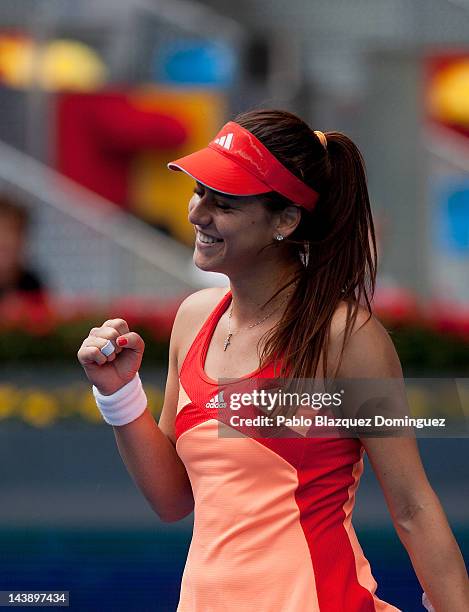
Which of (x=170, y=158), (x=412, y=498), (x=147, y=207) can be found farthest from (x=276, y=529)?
(x=170, y=158)

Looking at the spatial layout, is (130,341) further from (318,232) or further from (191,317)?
(318,232)

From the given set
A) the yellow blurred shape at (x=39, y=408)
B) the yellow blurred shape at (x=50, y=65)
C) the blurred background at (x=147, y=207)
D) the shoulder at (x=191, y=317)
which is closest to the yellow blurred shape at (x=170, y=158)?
the blurred background at (x=147, y=207)

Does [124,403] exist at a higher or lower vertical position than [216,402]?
lower

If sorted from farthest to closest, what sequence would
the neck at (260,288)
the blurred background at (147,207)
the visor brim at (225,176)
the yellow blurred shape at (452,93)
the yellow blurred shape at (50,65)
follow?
the yellow blurred shape at (452,93)
the yellow blurred shape at (50,65)
the blurred background at (147,207)
the neck at (260,288)
the visor brim at (225,176)

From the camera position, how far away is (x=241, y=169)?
2.43 m

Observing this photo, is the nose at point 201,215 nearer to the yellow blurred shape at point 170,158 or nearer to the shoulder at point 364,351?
the shoulder at point 364,351

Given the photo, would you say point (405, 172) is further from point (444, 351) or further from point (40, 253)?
point (444, 351)

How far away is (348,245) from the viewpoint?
2.51 meters

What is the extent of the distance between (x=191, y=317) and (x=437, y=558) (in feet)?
2.43

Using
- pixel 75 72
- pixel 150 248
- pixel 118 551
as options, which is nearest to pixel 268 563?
pixel 118 551

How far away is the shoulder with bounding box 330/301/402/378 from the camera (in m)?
2.33

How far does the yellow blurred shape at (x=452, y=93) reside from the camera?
1680 centimetres

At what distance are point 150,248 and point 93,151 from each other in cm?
228

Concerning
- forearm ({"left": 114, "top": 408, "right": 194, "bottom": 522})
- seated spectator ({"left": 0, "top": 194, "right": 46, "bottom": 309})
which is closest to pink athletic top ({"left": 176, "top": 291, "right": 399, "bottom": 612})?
forearm ({"left": 114, "top": 408, "right": 194, "bottom": 522})
